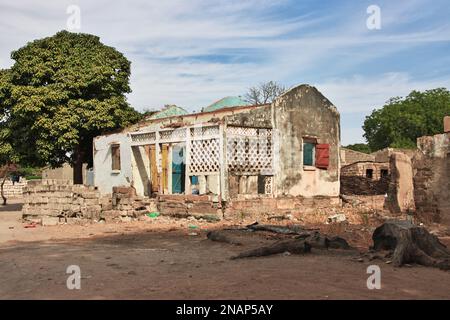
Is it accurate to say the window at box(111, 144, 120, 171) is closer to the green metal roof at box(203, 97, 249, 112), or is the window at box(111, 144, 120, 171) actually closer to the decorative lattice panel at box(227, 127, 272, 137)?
the green metal roof at box(203, 97, 249, 112)

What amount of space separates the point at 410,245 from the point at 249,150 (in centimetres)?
902

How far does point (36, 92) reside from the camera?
64.8ft

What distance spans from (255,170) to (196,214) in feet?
8.18

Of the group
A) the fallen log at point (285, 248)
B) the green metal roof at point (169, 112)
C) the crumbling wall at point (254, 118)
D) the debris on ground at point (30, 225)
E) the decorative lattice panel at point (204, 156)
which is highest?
the green metal roof at point (169, 112)

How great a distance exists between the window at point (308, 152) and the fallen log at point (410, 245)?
1030 cm

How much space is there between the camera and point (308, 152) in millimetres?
17781

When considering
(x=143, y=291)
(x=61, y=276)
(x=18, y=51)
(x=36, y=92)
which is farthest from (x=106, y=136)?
(x=143, y=291)

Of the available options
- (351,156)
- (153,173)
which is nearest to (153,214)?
(153,173)

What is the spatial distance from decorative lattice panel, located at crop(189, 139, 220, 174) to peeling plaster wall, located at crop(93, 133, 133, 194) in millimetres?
3470

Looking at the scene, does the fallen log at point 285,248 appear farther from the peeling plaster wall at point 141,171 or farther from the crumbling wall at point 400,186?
the peeling plaster wall at point 141,171

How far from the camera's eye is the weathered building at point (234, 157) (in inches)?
587

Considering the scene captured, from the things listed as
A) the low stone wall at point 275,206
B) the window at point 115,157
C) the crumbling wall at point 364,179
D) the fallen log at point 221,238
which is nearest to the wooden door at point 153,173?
the window at point 115,157

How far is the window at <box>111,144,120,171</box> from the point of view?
18.7 metres
